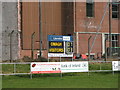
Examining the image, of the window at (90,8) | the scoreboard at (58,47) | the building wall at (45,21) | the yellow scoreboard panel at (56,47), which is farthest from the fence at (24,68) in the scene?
the window at (90,8)

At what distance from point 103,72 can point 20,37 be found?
20.4m

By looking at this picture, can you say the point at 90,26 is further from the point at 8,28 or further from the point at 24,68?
the point at 24,68

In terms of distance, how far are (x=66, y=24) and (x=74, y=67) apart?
76.7 ft

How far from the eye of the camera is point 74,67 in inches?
952

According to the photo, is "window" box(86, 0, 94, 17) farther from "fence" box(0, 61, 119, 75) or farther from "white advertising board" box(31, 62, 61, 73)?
"white advertising board" box(31, 62, 61, 73)

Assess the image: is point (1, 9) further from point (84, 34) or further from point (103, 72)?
point (103, 72)

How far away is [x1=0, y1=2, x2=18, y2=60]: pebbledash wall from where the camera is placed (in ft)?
137

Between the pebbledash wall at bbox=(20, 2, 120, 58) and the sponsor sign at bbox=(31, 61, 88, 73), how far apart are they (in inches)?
820

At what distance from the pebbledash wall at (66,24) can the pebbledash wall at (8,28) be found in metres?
1.63

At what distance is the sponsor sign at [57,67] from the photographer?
2292cm

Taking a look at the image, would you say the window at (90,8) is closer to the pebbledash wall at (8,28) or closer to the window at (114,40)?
the window at (114,40)

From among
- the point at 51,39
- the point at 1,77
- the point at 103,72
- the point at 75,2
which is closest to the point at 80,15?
the point at 75,2

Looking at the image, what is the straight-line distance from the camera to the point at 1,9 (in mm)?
41938

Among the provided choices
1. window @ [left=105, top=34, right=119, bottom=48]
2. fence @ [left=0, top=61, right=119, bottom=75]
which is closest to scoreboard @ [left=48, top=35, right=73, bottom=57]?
fence @ [left=0, top=61, right=119, bottom=75]
